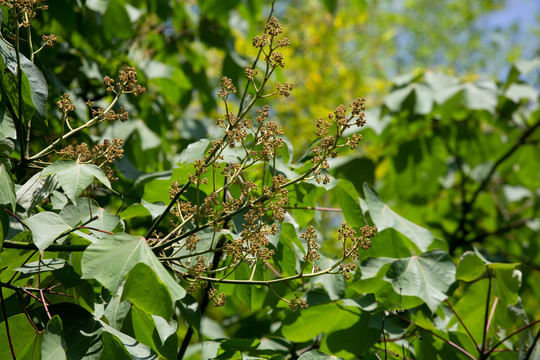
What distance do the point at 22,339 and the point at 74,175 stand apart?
339 mm

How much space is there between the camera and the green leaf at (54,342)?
891 mm

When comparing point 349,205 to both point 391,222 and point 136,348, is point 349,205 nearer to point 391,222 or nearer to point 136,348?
point 391,222

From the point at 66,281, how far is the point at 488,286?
45.8 inches

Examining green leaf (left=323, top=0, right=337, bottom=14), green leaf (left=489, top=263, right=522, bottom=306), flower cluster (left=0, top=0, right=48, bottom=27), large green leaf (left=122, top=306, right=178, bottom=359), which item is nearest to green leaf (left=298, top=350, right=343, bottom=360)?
large green leaf (left=122, top=306, right=178, bottom=359)

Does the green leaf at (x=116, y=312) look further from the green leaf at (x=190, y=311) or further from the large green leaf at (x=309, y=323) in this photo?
the large green leaf at (x=309, y=323)

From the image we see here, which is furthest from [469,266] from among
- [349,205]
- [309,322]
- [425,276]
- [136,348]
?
[136,348]

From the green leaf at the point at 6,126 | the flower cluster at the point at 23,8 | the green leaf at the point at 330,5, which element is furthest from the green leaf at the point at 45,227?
the green leaf at the point at 330,5

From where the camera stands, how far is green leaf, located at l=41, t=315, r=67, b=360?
89cm

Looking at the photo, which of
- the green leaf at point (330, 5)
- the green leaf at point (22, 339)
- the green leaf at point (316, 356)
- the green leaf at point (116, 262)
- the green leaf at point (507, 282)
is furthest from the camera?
the green leaf at point (330, 5)

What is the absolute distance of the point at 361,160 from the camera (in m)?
2.15

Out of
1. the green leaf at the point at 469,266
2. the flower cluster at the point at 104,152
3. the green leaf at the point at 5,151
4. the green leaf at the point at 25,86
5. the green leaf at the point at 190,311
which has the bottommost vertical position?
the green leaf at the point at 190,311

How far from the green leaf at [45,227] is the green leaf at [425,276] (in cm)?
80

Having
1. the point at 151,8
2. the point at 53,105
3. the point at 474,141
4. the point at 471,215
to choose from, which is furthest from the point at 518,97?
the point at 53,105

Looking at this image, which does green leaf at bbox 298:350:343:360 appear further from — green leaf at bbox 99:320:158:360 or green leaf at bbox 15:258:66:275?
green leaf at bbox 15:258:66:275
